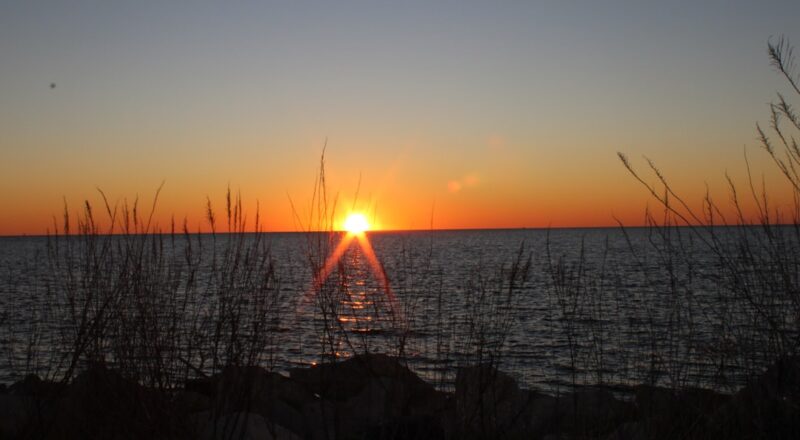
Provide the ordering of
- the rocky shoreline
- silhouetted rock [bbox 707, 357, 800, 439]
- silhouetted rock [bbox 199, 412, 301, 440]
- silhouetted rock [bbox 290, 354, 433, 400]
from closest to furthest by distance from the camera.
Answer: the rocky shoreline
silhouetted rock [bbox 199, 412, 301, 440]
silhouetted rock [bbox 707, 357, 800, 439]
silhouetted rock [bbox 290, 354, 433, 400]

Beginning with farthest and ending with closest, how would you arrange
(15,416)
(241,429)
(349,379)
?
(349,379)
(15,416)
(241,429)

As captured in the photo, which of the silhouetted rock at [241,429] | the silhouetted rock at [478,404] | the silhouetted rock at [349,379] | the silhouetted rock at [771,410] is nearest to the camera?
the silhouetted rock at [241,429]

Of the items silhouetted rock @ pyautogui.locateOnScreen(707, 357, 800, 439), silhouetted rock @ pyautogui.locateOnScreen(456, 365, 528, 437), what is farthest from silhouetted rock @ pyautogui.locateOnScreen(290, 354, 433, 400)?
silhouetted rock @ pyautogui.locateOnScreen(707, 357, 800, 439)

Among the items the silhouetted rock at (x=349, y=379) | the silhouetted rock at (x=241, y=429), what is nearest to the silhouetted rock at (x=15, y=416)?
the silhouetted rock at (x=241, y=429)

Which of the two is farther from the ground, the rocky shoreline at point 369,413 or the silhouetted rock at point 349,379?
the rocky shoreline at point 369,413

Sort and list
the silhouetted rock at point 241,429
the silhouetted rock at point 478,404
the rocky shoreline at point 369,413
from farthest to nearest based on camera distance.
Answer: the silhouetted rock at point 478,404 < the silhouetted rock at point 241,429 < the rocky shoreline at point 369,413

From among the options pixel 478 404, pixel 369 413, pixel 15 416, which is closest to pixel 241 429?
pixel 369 413

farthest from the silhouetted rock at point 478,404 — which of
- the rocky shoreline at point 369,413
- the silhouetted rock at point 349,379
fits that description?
the silhouetted rock at point 349,379

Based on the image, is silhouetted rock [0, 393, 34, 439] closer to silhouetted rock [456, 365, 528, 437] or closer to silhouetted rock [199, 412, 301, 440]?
silhouetted rock [199, 412, 301, 440]

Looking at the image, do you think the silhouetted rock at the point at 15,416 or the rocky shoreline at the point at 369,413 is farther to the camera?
the silhouetted rock at the point at 15,416

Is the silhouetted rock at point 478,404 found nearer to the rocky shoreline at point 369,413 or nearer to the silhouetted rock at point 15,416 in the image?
the rocky shoreline at point 369,413

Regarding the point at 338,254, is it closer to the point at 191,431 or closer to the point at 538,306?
Answer: the point at 191,431

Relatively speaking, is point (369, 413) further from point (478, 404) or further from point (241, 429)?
point (241, 429)

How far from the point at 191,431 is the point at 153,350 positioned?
0.48 metres
